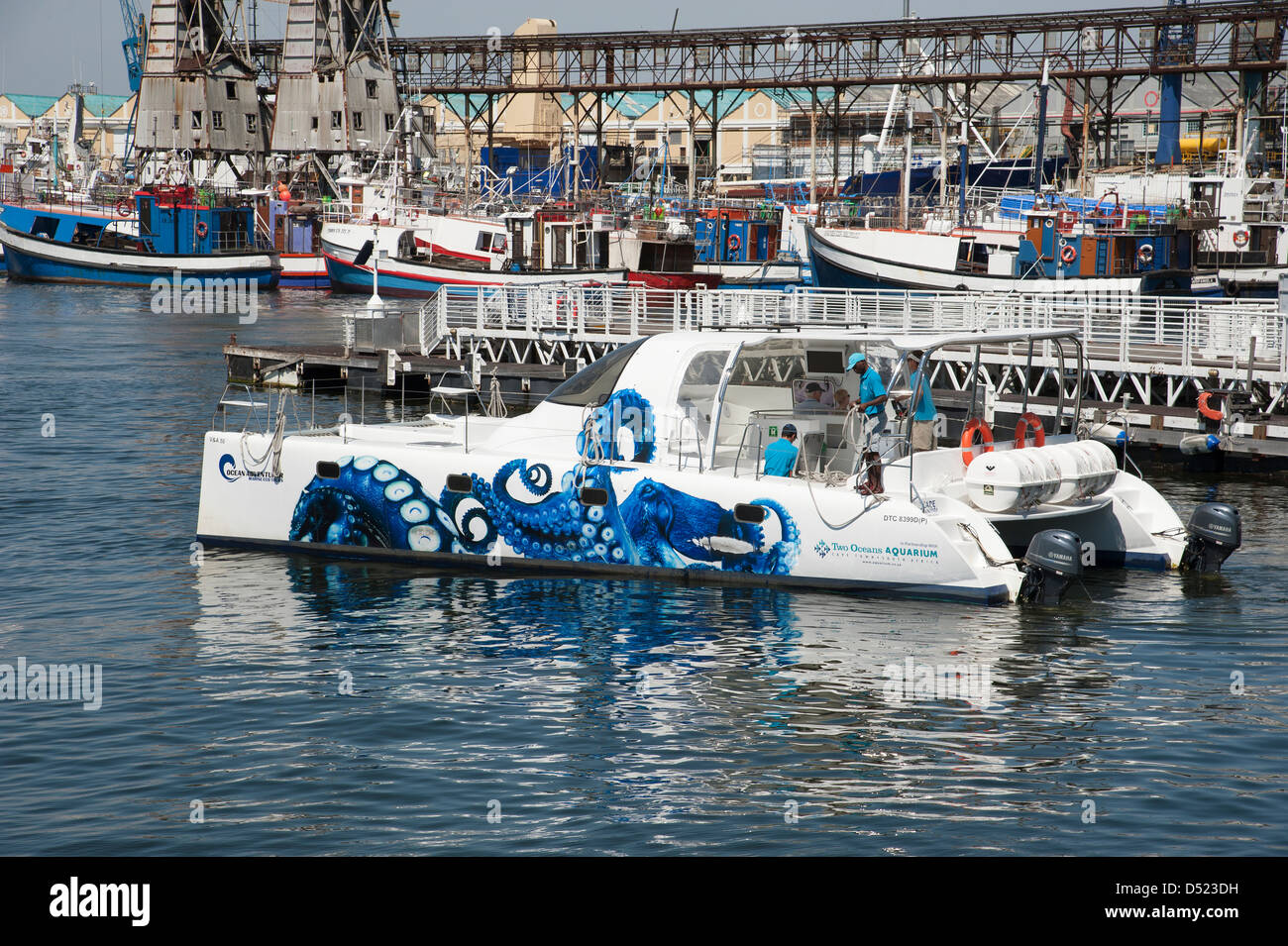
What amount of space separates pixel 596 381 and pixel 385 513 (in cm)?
327

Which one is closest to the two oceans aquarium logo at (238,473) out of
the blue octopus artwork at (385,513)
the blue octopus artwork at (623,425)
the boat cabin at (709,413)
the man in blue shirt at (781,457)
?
the blue octopus artwork at (385,513)

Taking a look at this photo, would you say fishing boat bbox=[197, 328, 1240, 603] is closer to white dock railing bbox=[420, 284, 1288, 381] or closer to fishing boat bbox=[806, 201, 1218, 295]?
white dock railing bbox=[420, 284, 1288, 381]

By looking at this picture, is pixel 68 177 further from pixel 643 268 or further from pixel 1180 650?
pixel 1180 650

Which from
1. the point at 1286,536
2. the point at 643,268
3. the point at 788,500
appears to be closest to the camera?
the point at 788,500

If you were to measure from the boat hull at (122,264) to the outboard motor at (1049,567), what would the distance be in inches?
2668

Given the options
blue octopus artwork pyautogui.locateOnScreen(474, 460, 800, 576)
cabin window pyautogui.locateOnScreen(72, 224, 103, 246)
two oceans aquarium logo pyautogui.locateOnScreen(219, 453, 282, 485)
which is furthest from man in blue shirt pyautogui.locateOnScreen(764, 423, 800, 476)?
cabin window pyautogui.locateOnScreen(72, 224, 103, 246)

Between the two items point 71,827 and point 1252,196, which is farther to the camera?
point 1252,196

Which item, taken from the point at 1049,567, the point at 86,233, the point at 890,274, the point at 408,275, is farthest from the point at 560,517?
the point at 86,233

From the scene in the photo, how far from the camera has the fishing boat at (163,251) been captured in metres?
78.6

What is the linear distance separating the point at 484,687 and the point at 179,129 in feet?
313

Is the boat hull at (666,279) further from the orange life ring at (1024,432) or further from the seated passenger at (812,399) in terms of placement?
the orange life ring at (1024,432)

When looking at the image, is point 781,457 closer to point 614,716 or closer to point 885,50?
point 614,716

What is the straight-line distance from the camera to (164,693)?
14.3 m

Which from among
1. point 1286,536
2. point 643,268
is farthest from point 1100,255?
point 1286,536
